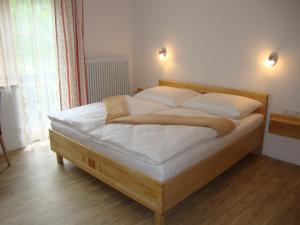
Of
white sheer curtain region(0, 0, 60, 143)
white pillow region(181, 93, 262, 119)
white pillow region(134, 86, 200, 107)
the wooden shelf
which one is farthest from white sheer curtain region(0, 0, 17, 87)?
the wooden shelf

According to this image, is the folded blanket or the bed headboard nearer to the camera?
the folded blanket

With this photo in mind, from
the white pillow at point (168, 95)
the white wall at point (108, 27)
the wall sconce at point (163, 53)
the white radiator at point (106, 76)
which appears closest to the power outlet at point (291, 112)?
the white pillow at point (168, 95)

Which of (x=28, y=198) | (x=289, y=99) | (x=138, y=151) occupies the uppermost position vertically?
(x=289, y=99)

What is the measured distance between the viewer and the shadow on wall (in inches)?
126

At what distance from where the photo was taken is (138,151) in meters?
2.08

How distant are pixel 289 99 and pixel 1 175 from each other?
3.06 meters

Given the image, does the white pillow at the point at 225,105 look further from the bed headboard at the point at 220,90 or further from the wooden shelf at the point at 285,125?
the wooden shelf at the point at 285,125

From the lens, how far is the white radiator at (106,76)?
12.7 feet

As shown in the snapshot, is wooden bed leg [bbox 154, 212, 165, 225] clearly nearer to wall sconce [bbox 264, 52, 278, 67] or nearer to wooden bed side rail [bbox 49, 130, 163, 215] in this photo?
wooden bed side rail [bbox 49, 130, 163, 215]

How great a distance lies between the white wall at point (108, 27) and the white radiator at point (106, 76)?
143 mm

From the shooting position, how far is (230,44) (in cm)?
329

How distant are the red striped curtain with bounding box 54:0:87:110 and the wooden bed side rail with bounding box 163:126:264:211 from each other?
2097 millimetres

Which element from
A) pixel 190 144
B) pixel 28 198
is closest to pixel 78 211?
pixel 28 198

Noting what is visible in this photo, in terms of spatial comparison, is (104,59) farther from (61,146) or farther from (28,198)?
(28,198)
